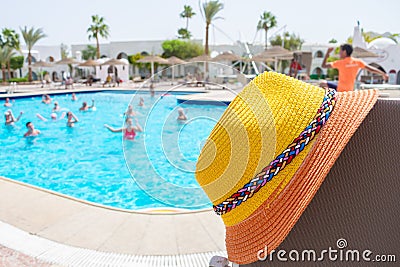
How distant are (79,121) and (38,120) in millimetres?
2026

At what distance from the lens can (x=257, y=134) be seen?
95 cm

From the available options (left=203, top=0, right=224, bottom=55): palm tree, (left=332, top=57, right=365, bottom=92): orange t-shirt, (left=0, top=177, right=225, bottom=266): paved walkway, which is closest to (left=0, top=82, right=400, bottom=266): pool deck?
(left=0, top=177, right=225, bottom=266): paved walkway

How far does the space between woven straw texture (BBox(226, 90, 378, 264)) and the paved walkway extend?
2.24 metres

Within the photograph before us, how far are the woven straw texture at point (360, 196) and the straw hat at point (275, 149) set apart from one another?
53 mm

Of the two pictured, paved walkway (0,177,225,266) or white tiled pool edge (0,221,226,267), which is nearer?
white tiled pool edge (0,221,226,267)

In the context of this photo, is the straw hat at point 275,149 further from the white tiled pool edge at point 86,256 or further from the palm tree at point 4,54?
the palm tree at point 4,54

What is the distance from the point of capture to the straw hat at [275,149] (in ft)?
3.12

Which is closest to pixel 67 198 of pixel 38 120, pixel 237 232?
pixel 237 232

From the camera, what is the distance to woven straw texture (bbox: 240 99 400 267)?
103cm

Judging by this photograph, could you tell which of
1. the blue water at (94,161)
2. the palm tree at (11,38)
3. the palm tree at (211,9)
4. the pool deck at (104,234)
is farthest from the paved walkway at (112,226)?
the palm tree at (11,38)

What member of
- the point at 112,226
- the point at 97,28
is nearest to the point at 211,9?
the point at 97,28

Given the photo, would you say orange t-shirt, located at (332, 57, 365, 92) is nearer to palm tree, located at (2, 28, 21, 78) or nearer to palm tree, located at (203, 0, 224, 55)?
palm tree, located at (203, 0, 224, 55)

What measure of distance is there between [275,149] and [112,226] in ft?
10.3

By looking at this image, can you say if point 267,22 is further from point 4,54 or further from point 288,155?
point 288,155
